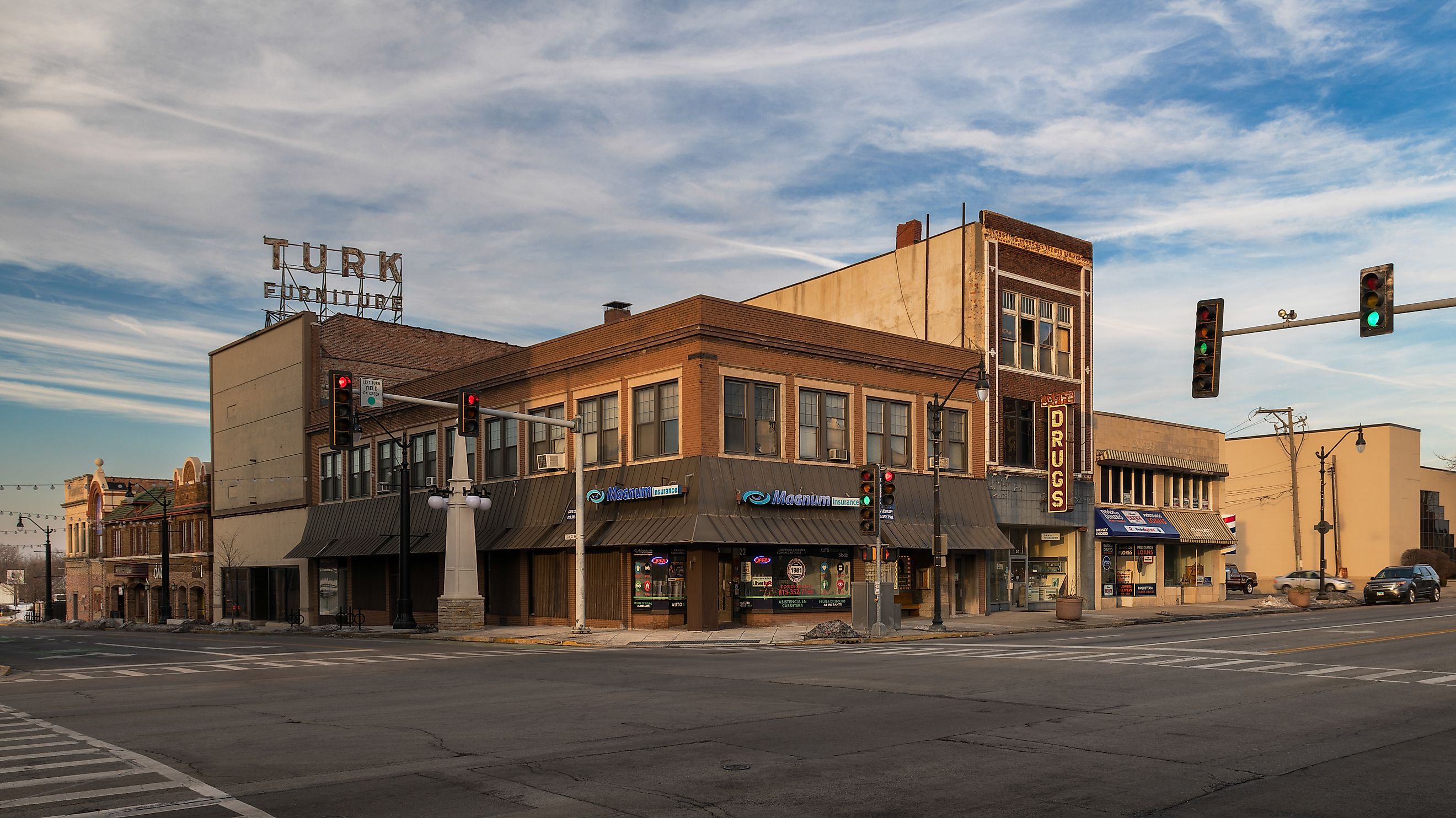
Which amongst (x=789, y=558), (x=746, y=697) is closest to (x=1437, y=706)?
(x=746, y=697)

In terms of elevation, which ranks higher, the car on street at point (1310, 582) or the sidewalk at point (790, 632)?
the sidewalk at point (790, 632)

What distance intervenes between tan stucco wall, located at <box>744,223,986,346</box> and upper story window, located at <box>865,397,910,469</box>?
462cm

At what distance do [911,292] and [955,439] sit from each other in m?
6.90

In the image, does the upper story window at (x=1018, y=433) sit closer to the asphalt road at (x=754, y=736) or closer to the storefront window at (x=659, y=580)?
the storefront window at (x=659, y=580)

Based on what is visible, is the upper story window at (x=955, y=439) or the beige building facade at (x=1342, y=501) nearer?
the upper story window at (x=955, y=439)

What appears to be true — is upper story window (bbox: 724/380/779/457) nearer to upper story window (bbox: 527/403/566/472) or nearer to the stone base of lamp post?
upper story window (bbox: 527/403/566/472)

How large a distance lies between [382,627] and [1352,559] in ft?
214

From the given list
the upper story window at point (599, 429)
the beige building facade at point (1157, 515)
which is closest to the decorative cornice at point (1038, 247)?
the beige building facade at point (1157, 515)

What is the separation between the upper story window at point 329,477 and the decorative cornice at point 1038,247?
31371 millimetres

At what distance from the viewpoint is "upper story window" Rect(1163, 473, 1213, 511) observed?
5153 centimetres

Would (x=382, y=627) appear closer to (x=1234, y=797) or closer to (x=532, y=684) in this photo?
(x=532, y=684)

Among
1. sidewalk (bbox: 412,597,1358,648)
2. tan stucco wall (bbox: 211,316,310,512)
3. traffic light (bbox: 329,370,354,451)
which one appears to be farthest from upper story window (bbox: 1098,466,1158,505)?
tan stucco wall (bbox: 211,316,310,512)

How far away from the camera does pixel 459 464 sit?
3753 centimetres

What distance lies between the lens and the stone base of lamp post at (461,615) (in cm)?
3662
